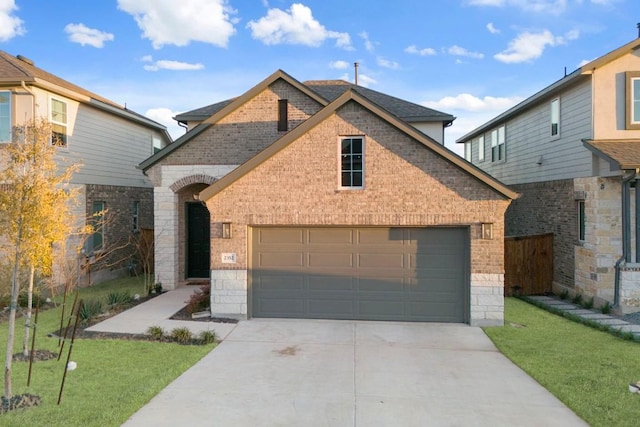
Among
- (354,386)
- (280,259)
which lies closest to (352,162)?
(280,259)

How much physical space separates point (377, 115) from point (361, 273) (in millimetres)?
3807

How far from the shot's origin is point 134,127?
21.0 metres

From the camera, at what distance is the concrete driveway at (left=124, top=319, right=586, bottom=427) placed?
6289 mm

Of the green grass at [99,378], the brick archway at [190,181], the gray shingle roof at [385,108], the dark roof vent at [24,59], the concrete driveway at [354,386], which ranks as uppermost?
the dark roof vent at [24,59]

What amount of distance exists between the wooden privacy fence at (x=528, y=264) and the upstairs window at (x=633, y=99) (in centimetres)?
436

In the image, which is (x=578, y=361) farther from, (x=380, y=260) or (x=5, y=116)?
(x=5, y=116)

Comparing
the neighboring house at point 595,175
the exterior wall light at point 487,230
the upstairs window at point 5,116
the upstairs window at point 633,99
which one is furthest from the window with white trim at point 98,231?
the upstairs window at point 633,99

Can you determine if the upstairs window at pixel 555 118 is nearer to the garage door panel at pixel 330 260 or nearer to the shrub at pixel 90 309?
the garage door panel at pixel 330 260

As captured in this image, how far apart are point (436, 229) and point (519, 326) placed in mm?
2965

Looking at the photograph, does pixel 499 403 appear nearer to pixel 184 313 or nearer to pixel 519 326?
pixel 519 326

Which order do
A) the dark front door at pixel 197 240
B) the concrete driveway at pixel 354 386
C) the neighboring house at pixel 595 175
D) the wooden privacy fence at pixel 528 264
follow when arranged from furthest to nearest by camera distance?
the dark front door at pixel 197 240, the wooden privacy fence at pixel 528 264, the neighboring house at pixel 595 175, the concrete driveway at pixel 354 386

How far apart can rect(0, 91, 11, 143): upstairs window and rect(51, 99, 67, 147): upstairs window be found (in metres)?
1.21

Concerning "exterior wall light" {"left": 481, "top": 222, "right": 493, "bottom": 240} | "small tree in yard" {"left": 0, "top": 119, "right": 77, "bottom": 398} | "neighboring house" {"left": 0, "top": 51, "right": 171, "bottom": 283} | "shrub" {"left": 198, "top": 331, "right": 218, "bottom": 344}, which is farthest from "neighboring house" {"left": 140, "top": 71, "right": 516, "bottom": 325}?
"neighboring house" {"left": 0, "top": 51, "right": 171, "bottom": 283}

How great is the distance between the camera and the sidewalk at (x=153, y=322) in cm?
1071
